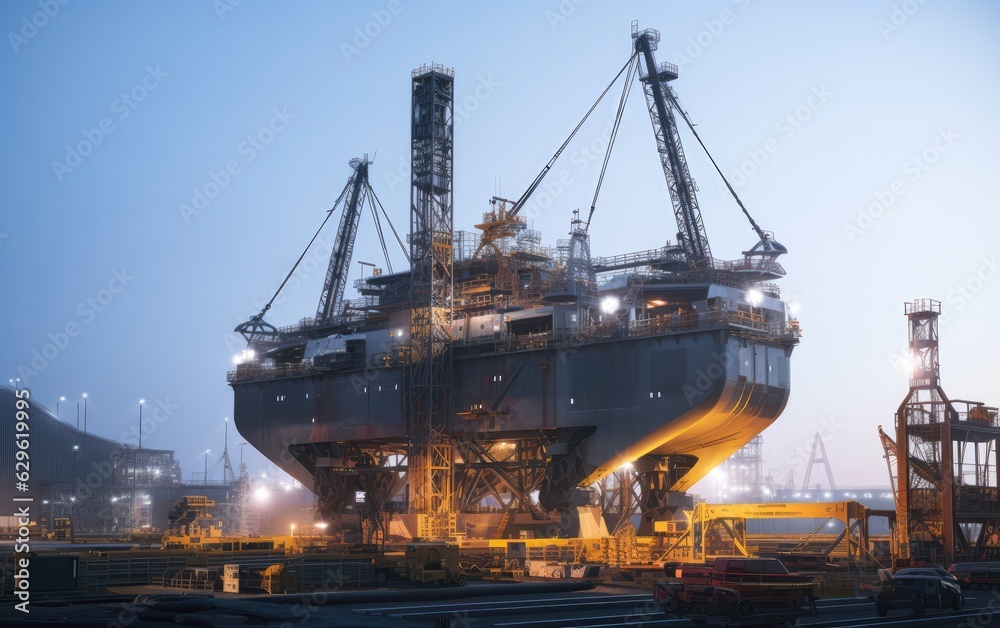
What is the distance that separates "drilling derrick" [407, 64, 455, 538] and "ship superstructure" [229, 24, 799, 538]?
0.34ft

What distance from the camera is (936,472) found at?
60875 mm

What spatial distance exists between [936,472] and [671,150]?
1236 inches

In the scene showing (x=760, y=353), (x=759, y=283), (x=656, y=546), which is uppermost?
(x=759, y=283)

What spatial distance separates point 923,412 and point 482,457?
25.9m

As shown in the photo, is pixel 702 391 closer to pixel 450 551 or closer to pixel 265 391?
pixel 450 551

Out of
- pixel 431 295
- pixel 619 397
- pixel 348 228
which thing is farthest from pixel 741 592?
pixel 348 228

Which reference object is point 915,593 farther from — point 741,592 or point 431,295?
point 431,295

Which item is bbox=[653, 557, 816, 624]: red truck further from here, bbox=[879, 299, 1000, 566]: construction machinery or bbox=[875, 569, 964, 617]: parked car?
bbox=[879, 299, 1000, 566]: construction machinery

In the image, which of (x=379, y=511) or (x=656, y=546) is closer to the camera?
Answer: (x=656, y=546)

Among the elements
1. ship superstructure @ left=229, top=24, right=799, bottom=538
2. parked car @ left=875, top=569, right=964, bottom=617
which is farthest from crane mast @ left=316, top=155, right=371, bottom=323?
parked car @ left=875, top=569, right=964, bottom=617

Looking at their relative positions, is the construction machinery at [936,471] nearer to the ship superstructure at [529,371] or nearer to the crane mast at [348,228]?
the ship superstructure at [529,371]

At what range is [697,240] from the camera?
265ft

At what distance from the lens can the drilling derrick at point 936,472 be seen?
58.4 m

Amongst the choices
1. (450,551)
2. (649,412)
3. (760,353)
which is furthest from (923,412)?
(450,551)
